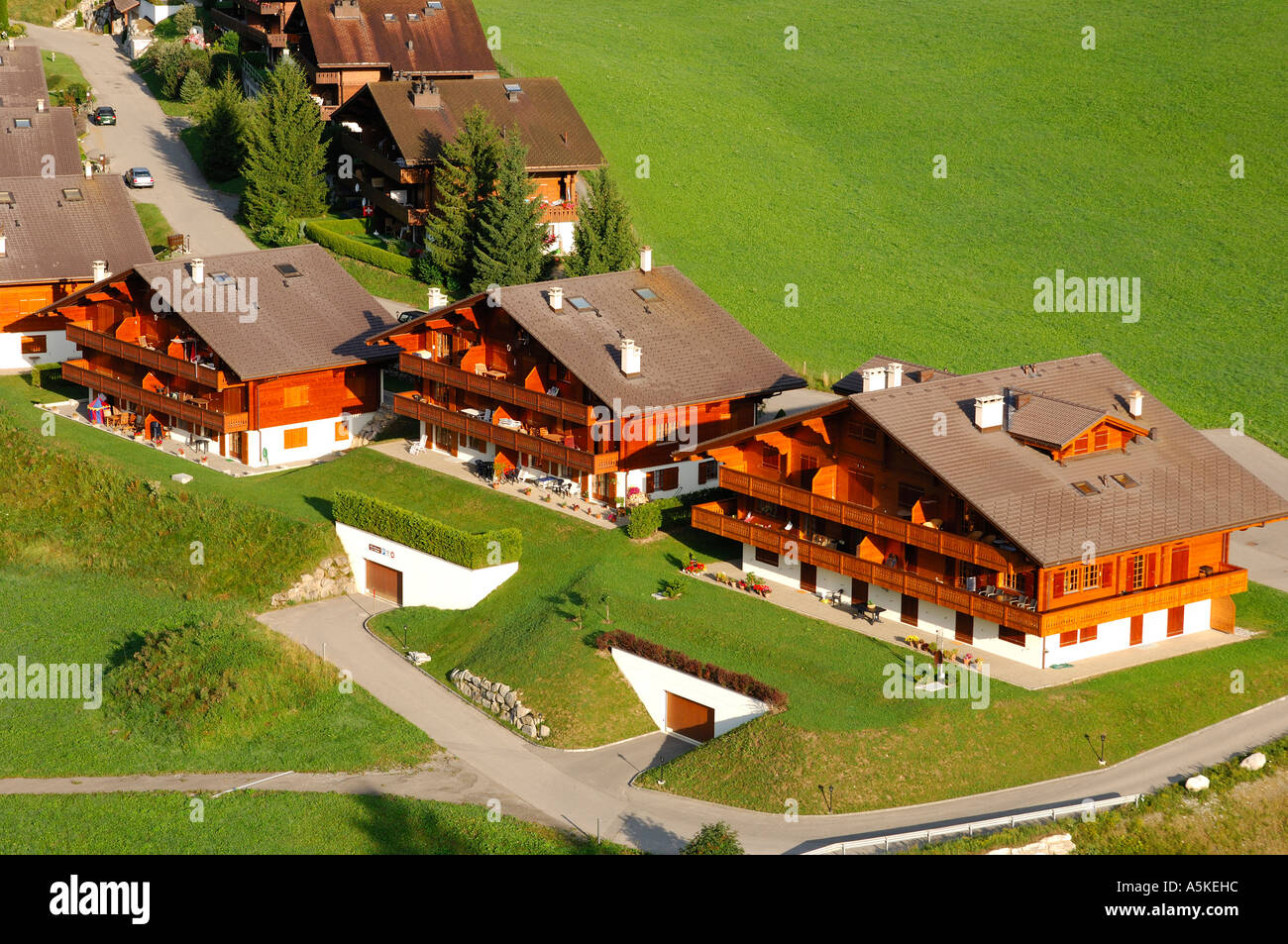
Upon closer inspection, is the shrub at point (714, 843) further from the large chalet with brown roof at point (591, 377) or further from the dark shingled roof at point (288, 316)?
the dark shingled roof at point (288, 316)

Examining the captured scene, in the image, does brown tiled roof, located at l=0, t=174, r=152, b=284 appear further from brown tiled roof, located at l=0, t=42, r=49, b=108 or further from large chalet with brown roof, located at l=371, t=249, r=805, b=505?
large chalet with brown roof, located at l=371, t=249, r=805, b=505

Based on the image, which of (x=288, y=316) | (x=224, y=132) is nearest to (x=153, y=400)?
(x=288, y=316)

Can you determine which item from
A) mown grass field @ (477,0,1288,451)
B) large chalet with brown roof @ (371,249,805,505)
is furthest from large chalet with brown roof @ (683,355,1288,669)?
mown grass field @ (477,0,1288,451)

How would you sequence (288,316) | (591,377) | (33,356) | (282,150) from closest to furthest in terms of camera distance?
(591,377), (288,316), (33,356), (282,150)

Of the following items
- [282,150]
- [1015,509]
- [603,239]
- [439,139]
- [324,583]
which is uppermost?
[439,139]

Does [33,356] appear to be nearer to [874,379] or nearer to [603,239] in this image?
[603,239]

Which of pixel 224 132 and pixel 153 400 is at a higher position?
pixel 224 132

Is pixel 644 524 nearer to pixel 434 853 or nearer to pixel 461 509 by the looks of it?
pixel 461 509
